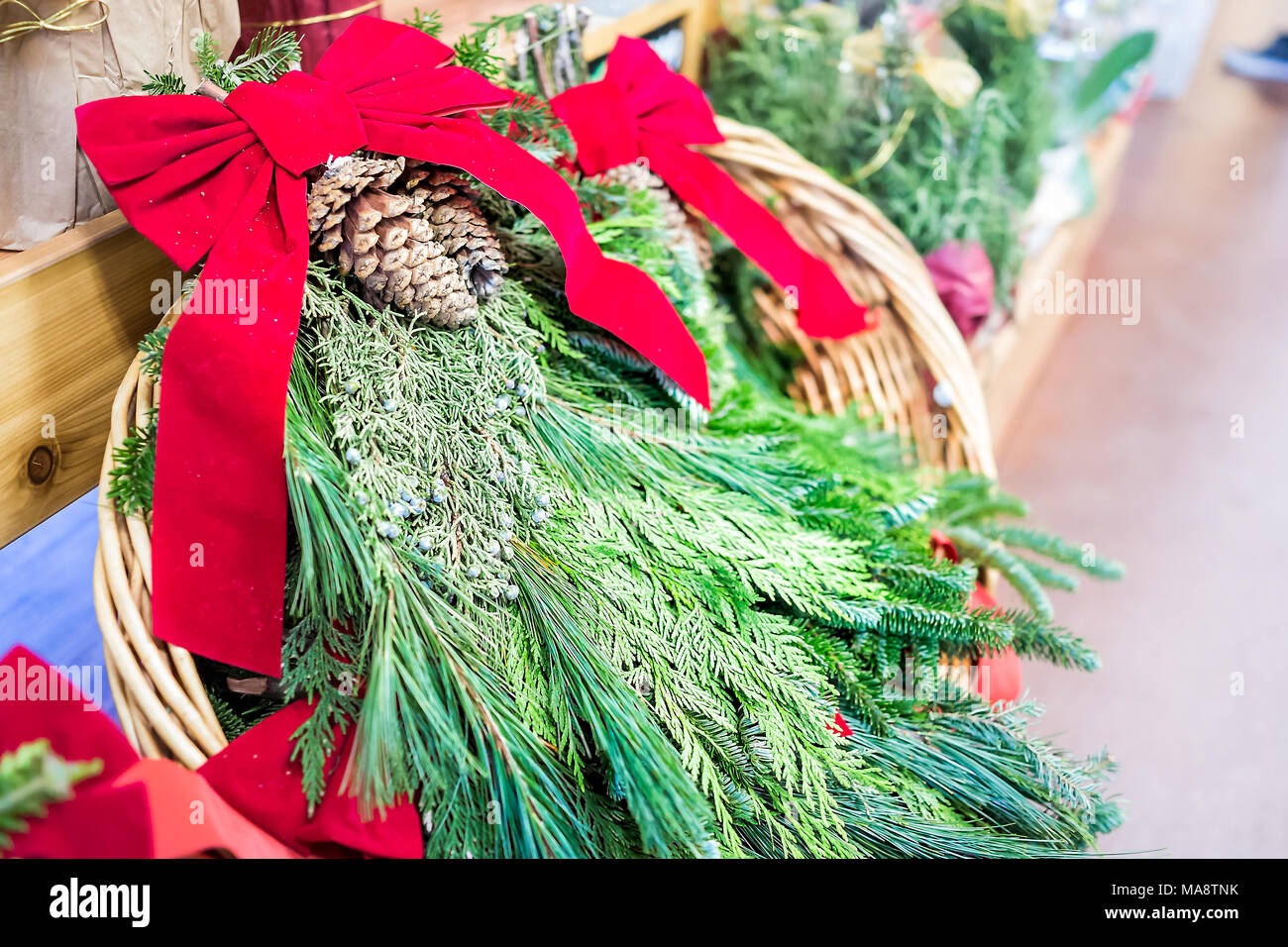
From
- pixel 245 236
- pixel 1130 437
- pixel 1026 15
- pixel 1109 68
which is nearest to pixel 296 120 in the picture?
pixel 245 236

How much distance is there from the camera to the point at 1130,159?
10.3 feet

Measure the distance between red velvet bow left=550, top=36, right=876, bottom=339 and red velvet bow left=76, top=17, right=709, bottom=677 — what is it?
0.16m

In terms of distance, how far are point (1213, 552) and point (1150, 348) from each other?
2.31 feet

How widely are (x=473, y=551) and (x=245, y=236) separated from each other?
0.23 m

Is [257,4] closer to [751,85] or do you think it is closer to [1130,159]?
[751,85]

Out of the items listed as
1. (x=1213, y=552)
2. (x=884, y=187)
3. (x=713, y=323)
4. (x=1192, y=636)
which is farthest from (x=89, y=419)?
(x=1213, y=552)

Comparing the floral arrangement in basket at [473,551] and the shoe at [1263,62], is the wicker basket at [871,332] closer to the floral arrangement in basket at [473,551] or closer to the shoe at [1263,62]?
the floral arrangement in basket at [473,551]

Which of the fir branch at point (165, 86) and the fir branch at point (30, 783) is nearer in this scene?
the fir branch at point (30, 783)

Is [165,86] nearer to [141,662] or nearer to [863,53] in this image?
[141,662]

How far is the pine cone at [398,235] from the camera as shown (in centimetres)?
59

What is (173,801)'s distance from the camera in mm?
465

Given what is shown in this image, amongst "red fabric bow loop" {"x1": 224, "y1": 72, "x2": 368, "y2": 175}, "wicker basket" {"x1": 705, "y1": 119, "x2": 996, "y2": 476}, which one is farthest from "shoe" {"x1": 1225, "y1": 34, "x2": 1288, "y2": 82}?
"red fabric bow loop" {"x1": 224, "y1": 72, "x2": 368, "y2": 175}

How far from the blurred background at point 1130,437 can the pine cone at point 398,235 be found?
0.62 ft

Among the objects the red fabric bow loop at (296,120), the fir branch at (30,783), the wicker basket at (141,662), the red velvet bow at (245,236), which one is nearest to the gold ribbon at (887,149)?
the red velvet bow at (245,236)
